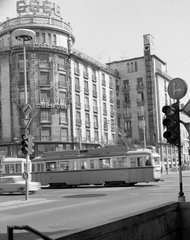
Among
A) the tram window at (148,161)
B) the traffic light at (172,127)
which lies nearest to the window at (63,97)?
the tram window at (148,161)

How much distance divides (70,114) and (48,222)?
154 feet

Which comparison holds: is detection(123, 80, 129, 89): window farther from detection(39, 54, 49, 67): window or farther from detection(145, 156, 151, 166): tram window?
detection(145, 156, 151, 166): tram window

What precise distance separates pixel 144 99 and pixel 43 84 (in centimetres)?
2391

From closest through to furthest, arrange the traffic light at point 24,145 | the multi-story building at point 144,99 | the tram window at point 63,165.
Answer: the traffic light at point 24,145 < the tram window at point 63,165 < the multi-story building at point 144,99

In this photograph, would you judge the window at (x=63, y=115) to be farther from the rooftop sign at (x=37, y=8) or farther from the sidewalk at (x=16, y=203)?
the sidewalk at (x=16, y=203)

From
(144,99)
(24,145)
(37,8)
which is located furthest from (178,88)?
(144,99)

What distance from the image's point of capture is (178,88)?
36.7ft

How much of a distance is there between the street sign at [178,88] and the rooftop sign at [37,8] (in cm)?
4676

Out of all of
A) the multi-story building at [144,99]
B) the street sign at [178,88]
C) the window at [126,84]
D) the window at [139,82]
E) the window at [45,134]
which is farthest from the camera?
the window at [126,84]

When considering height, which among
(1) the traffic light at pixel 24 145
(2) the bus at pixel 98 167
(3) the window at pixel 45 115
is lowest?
(2) the bus at pixel 98 167

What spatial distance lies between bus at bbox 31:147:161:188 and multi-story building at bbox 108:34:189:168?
1551 inches

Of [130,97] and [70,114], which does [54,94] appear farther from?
[130,97]

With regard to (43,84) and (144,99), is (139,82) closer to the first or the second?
(144,99)

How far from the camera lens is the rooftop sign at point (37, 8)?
54.7 metres
